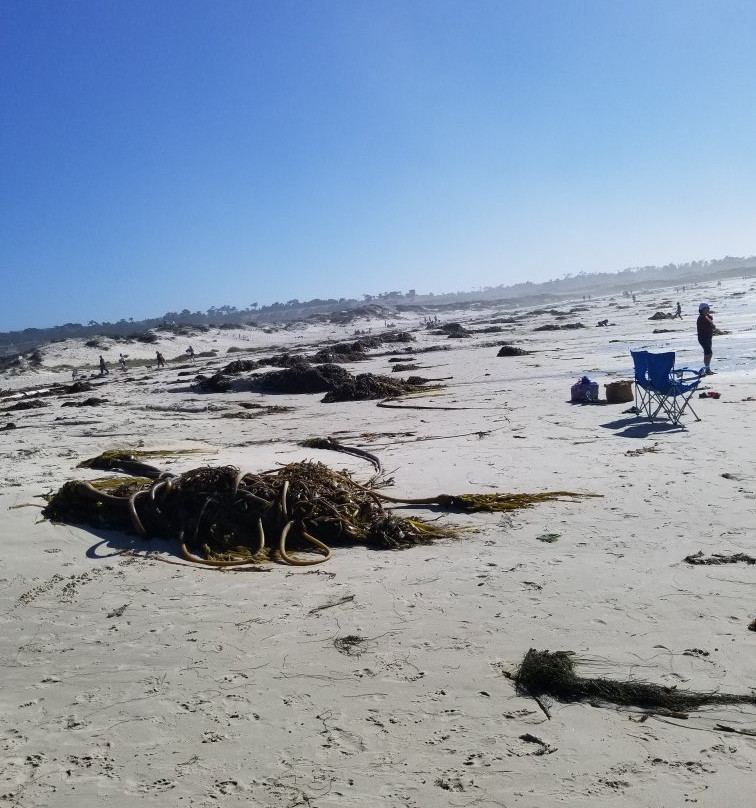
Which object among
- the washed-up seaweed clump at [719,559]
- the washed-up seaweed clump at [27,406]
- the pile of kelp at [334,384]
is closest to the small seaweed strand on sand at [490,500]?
the washed-up seaweed clump at [719,559]

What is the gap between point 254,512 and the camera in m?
5.27

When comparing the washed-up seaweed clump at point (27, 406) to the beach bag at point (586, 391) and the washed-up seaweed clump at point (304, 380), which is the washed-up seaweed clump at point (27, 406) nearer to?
the washed-up seaweed clump at point (304, 380)

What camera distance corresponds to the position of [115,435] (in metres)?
11.1

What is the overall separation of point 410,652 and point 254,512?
2413mm

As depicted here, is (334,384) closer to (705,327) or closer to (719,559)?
(705,327)

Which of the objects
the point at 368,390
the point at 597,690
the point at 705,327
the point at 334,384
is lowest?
the point at 597,690

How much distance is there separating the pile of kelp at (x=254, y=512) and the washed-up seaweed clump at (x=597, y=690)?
2064mm

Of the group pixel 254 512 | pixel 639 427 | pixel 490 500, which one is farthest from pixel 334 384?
pixel 254 512

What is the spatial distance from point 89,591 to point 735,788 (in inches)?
156

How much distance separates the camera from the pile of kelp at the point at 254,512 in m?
5.00

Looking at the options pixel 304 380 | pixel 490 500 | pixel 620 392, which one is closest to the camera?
pixel 490 500

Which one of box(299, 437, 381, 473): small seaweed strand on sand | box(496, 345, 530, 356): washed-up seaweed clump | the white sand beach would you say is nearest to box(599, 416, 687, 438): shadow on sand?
the white sand beach

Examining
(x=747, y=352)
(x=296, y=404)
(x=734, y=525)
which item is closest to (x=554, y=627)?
(x=734, y=525)

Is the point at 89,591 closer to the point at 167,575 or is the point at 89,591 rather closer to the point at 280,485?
the point at 167,575
